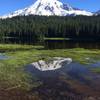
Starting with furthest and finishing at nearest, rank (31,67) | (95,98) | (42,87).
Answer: (31,67) < (42,87) < (95,98)

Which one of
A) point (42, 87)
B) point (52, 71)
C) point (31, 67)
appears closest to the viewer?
point (42, 87)

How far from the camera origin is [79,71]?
183 ft

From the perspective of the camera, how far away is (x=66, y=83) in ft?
148

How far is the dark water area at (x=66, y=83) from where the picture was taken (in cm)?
3788

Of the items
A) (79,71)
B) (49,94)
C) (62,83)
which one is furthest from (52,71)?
(49,94)

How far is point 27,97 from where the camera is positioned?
3675cm

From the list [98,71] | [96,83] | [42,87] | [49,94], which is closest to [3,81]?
[42,87]

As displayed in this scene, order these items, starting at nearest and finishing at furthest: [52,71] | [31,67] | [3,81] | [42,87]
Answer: [42,87]
[3,81]
[52,71]
[31,67]

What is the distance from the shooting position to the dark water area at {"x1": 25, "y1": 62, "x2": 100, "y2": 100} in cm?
3788

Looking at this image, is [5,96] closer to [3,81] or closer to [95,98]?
[3,81]

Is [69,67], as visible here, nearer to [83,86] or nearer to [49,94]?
[83,86]

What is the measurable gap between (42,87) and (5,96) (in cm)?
617

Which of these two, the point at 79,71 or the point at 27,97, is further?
the point at 79,71

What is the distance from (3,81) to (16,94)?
7.01 m
